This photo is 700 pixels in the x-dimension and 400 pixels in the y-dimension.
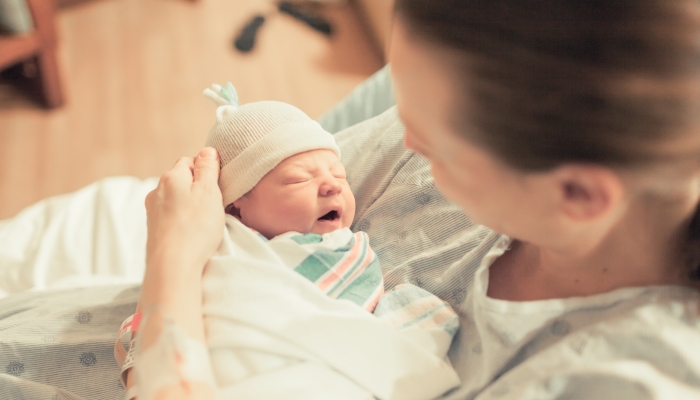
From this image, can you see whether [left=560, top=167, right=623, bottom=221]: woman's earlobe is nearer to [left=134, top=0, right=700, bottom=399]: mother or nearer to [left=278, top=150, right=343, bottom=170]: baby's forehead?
[left=134, top=0, right=700, bottom=399]: mother

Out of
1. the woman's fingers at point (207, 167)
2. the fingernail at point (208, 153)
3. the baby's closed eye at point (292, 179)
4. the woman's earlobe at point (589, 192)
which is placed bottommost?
the baby's closed eye at point (292, 179)

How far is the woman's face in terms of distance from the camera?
19.3 inches

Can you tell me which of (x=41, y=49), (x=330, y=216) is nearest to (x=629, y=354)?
(x=330, y=216)

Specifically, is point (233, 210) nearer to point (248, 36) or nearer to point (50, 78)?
point (50, 78)

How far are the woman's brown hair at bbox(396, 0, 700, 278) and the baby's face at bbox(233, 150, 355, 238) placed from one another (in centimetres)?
45

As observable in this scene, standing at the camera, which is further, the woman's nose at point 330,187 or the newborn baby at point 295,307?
the woman's nose at point 330,187

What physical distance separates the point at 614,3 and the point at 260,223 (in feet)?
2.11

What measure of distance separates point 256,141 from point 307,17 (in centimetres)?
208

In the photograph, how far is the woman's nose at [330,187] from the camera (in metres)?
0.89

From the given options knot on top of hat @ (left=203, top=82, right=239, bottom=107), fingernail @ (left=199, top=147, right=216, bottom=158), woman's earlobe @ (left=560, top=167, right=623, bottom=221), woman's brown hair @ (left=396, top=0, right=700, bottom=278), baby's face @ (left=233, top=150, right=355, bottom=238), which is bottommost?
baby's face @ (left=233, top=150, right=355, bottom=238)

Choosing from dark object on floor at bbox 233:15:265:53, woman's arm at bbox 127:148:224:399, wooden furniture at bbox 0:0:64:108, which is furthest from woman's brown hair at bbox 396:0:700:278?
dark object on floor at bbox 233:15:265:53

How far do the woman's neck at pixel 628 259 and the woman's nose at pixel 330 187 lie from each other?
1.20ft

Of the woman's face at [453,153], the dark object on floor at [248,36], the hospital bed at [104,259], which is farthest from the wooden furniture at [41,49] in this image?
the woman's face at [453,153]

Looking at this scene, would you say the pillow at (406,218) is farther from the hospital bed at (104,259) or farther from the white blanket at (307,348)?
the white blanket at (307,348)
